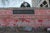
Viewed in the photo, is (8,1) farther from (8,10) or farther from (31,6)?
(31,6)

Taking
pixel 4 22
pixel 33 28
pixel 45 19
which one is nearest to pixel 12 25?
pixel 4 22

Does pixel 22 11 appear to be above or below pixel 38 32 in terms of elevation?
above

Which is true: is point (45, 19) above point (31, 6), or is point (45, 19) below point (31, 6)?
below

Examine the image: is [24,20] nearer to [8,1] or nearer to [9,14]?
[9,14]

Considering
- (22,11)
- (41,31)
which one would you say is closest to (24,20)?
(22,11)

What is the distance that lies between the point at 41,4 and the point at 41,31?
0.56 meters

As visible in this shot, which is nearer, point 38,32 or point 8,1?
point 38,32

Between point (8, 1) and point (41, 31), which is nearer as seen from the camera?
point (41, 31)

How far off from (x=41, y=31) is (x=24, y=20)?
0.39 meters

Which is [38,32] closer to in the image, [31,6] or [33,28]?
[33,28]

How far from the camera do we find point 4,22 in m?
3.25

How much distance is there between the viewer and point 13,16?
324 cm

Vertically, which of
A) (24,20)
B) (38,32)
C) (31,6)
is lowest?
(38,32)

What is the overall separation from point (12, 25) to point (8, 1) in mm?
521
